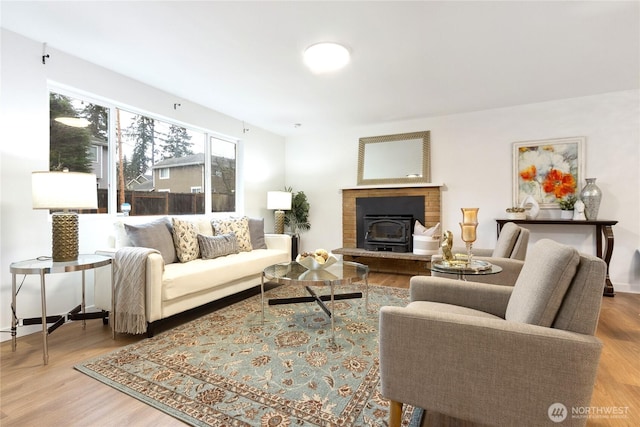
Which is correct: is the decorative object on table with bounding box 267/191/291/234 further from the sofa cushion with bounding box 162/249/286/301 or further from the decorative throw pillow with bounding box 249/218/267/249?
the sofa cushion with bounding box 162/249/286/301

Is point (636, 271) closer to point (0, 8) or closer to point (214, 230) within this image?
point (214, 230)

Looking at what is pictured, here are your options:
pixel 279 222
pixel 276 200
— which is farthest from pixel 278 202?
pixel 279 222

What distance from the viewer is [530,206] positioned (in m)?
4.07

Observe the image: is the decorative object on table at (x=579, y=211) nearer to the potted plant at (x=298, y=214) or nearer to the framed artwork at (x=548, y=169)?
the framed artwork at (x=548, y=169)

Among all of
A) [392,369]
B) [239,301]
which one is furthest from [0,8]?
[392,369]

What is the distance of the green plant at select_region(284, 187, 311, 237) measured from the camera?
18.1 feet

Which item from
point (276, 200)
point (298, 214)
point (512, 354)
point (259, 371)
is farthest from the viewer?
point (298, 214)

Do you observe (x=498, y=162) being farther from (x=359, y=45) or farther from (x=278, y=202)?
(x=278, y=202)

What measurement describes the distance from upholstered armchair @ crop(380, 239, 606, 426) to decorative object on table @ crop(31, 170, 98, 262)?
92.0 inches

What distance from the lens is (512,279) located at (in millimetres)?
2395

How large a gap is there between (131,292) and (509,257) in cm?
309

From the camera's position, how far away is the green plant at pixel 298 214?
551 cm

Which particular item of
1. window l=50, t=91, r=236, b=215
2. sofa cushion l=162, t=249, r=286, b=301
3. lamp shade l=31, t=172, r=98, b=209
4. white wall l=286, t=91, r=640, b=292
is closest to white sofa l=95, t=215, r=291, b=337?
sofa cushion l=162, t=249, r=286, b=301

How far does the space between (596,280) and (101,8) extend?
3.15m
